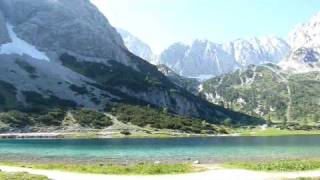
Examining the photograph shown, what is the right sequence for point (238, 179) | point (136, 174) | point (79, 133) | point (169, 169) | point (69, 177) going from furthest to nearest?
point (79, 133)
point (169, 169)
point (136, 174)
point (69, 177)
point (238, 179)

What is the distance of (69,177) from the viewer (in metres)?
42.8

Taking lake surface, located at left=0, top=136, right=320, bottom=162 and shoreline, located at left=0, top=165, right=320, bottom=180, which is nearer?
shoreline, located at left=0, top=165, right=320, bottom=180

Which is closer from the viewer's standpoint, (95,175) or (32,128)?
(95,175)

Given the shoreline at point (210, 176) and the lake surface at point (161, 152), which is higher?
the lake surface at point (161, 152)

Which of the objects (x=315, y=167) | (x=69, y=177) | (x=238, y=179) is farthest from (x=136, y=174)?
(x=315, y=167)

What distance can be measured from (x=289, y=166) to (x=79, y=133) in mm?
153582

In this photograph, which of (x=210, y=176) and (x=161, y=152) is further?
(x=161, y=152)

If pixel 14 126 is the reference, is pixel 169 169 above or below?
below

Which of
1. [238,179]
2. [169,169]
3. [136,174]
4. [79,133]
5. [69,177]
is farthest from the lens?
[79,133]

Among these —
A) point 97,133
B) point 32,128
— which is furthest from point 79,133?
point 32,128

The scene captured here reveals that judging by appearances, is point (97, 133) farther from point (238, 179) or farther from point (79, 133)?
point (238, 179)

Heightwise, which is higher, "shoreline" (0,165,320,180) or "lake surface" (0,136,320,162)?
"lake surface" (0,136,320,162)

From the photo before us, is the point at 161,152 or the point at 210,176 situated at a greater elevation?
the point at 161,152

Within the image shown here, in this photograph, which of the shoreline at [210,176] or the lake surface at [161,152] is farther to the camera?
the lake surface at [161,152]
